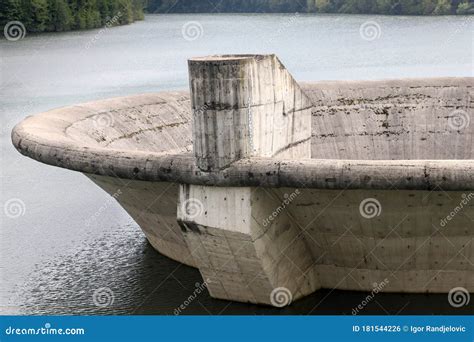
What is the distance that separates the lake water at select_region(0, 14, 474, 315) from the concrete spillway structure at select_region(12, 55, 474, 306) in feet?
1.54

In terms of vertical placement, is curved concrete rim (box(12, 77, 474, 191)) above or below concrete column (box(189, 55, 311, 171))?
below

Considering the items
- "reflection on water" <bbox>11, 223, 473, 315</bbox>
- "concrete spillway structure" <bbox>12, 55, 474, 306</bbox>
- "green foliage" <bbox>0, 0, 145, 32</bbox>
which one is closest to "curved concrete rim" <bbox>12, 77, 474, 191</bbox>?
"concrete spillway structure" <bbox>12, 55, 474, 306</bbox>

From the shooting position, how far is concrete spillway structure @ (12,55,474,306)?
10.4 m

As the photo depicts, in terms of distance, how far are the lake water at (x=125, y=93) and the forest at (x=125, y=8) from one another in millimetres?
1096

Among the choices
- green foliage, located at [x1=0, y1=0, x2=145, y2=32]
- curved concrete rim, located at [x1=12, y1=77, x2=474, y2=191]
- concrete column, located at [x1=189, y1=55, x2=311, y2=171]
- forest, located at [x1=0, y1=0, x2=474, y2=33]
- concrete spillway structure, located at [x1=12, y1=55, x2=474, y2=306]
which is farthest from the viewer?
forest, located at [x1=0, y1=0, x2=474, y2=33]

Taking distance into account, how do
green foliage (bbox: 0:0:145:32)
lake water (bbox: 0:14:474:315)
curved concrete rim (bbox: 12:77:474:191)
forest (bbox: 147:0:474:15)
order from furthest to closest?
forest (bbox: 147:0:474:15), green foliage (bbox: 0:0:145:32), lake water (bbox: 0:14:474:315), curved concrete rim (bbox: 12:77:474:191)

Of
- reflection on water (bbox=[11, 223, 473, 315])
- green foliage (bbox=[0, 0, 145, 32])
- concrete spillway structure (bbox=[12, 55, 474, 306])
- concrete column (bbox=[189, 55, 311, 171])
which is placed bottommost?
green foliage (bbox=[0, 0, 145, 32])

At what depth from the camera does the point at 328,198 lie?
1080cm

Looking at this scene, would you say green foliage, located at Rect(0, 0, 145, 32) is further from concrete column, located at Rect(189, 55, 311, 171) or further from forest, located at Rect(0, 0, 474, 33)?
concrete column, located at Rect(189, 55, 311, 171)

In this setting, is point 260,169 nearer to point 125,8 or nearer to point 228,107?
point 228,107

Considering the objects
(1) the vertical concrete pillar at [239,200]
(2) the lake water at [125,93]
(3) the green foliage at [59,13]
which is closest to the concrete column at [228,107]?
(1) the vertical concrete pillar at [239,200]

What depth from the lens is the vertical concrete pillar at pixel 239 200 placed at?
34.6 feet

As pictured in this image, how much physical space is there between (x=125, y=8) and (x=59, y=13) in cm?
1367

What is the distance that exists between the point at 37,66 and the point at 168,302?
37559 mm
